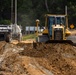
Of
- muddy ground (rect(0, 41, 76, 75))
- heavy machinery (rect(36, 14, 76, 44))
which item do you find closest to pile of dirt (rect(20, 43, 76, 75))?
muddy ground (rect(0, 41, 76, 75))

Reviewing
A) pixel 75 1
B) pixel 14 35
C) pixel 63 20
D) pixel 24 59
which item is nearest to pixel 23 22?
pixel 75 1

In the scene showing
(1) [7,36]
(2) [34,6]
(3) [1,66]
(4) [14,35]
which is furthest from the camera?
(2) [34,6]

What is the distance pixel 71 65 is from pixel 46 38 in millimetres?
9672

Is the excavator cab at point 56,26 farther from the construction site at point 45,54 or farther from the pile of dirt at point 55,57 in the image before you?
the pile of dirt at point 55,57

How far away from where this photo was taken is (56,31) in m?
26.1

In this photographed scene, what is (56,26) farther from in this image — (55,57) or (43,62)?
(43,62)

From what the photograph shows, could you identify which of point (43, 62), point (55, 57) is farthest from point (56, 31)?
point (43, 62)

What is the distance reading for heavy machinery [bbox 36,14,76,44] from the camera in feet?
85.5

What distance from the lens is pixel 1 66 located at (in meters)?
17.0

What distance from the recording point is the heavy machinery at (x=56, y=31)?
26062mm

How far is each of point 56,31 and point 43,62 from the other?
8.17m

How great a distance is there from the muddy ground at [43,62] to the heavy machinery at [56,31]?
4.81 ft

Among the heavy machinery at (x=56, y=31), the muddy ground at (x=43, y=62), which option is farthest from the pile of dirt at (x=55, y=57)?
the heavy machinery at (x=56, y=31)

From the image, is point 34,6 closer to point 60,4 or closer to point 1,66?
point 60,4
